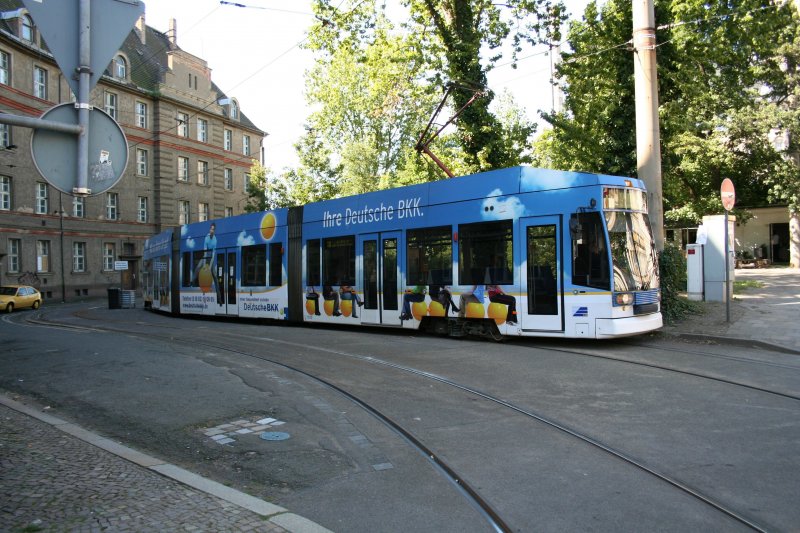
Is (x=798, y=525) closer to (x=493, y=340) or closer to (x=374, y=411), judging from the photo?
(x=374, y=411)

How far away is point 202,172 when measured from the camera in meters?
52.3

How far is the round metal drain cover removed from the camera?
5586mm

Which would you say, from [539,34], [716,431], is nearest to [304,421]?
[716,431]

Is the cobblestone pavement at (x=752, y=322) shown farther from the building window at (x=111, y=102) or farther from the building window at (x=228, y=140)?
the building window at (x=228, y=140)

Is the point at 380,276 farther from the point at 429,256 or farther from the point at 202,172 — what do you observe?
the point at 202,172

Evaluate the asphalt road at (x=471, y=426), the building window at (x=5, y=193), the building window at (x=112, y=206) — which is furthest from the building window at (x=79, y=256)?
the asphalt road at (x=471, y=426)

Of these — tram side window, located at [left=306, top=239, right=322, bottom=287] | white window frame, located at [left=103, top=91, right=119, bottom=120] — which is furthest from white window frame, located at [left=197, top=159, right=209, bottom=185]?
tram side window, located at [left=306, top=239, right=322, bottom=287]

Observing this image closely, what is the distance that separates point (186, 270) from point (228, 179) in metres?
36.2

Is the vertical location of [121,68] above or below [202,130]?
above

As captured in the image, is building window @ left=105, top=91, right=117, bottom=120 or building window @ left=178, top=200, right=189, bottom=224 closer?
building window @ left=105, top=91, right=117, bottom=120

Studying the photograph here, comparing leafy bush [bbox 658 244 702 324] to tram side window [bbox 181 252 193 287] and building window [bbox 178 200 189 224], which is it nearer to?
tram side window [bbox 181 252 193 287]

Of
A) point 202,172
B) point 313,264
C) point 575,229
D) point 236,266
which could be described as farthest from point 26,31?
point 575,229

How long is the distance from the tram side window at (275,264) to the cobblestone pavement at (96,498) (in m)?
12.1

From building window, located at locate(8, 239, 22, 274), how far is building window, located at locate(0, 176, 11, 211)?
7.17ft
